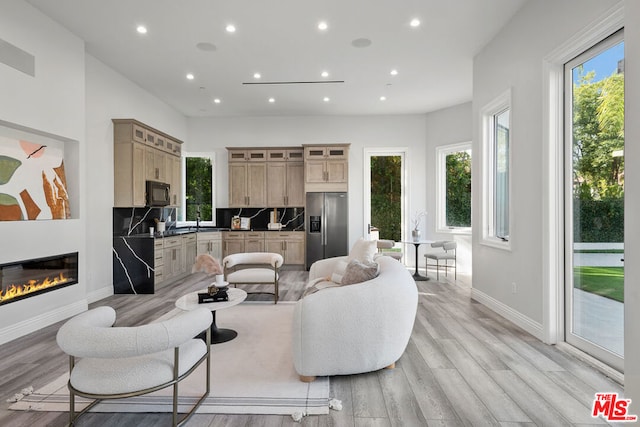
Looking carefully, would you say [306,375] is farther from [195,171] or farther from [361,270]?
[195,171]

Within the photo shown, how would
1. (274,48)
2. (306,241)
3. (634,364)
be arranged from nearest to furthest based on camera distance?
(634,364), (274,48), (306,241)

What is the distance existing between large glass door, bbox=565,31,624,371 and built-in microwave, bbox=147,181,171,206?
570 centimetres

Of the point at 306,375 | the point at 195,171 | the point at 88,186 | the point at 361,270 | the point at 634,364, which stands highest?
the point at 195,171

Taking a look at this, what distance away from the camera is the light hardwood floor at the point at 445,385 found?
2.02 meters

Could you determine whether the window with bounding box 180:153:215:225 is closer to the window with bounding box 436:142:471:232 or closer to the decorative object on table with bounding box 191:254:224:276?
the decorative object on table with bounding box 191:254:224:276

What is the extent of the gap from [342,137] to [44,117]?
5.30 m

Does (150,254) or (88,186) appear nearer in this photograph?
(88,186)

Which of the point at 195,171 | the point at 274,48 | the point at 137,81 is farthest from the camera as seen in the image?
the point at 195,171

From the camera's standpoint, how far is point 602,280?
110 inches

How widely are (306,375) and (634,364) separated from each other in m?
1.84

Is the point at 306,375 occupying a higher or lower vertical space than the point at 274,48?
lower

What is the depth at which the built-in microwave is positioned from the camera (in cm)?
557

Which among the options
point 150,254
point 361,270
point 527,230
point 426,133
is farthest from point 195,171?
point 527,230

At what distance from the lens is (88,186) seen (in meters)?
4.60
